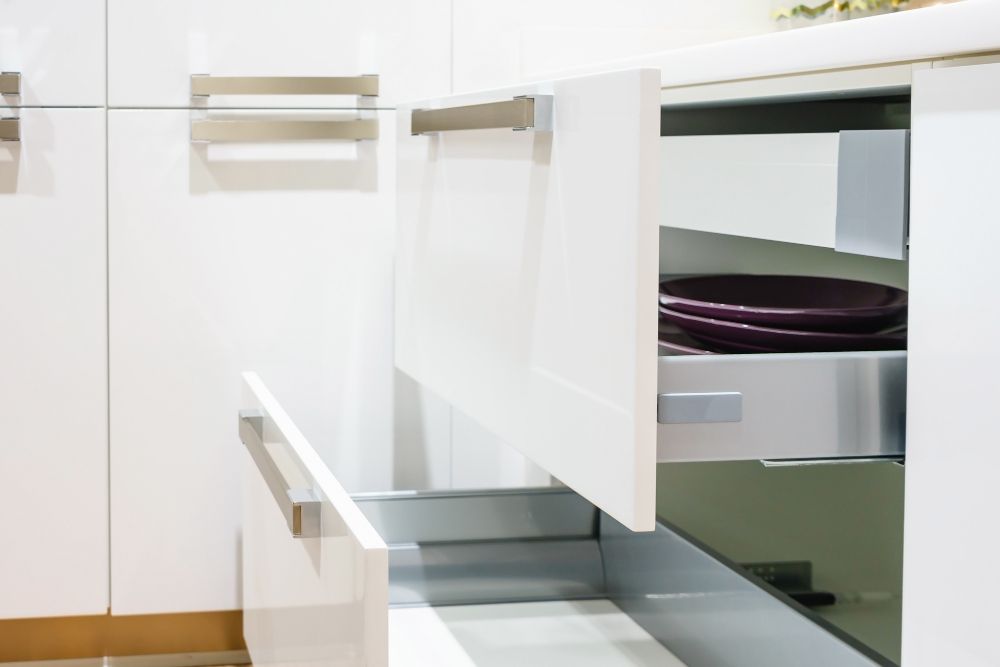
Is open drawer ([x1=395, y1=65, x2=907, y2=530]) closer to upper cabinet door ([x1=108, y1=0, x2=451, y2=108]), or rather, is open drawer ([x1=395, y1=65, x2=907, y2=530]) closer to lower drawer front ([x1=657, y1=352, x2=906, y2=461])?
lower drawer front ([x1=657, y1=352, x2=906, y2=461])

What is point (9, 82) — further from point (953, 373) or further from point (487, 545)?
point (953, 373)

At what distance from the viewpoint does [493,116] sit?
3.10ft

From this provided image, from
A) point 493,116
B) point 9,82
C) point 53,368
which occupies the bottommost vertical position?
point 53,368

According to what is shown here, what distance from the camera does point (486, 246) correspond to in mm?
1014

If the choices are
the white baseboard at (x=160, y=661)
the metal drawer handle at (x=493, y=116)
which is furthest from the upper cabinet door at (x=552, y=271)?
the white baseboard at (x=160, y=661)

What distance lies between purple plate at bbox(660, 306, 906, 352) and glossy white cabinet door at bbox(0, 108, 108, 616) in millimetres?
881

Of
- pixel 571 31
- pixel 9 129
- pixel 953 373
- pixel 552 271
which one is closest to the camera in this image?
pixel 953 373

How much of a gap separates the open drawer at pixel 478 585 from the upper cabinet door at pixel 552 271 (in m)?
0.15

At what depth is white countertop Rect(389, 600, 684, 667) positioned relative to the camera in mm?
1174

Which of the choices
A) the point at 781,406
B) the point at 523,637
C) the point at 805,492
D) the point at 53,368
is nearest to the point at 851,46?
the point at 781,406

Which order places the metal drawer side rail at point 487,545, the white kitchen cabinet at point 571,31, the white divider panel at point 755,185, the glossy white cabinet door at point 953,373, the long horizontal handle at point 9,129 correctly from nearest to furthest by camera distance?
the glossy white cabinet door at point 953,373, the white divider panel at point 755,185, the metal drawer side rail at point 487,545, the long horizontal handle at point 9,129, the white kitchen cabinet at point 571,31

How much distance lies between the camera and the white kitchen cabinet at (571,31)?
1.58 meters

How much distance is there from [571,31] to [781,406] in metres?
0.96

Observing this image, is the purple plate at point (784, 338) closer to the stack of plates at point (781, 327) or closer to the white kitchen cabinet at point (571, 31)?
the stack of plates at point (781, 327)
